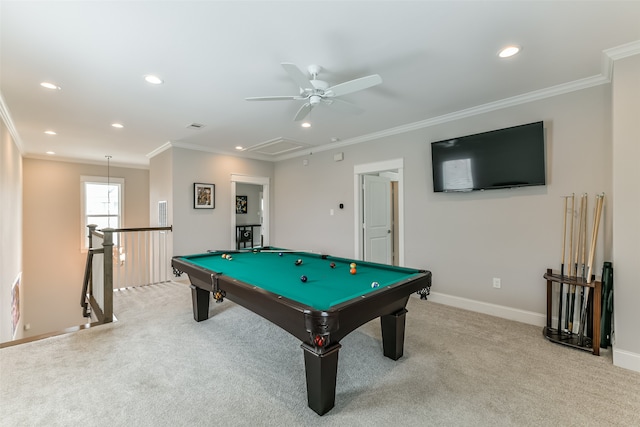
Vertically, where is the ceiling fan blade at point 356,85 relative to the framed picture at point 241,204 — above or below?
above

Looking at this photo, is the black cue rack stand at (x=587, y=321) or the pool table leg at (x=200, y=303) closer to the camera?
the black cue rack stand at (x=587, y=321)

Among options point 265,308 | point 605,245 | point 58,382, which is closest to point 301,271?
point 265,308

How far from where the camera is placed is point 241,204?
7.57 m

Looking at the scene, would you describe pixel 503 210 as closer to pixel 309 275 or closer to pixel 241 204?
pixel 309 275

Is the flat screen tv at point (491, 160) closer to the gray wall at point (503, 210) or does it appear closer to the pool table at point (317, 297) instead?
the gray wall at point (503, 210)

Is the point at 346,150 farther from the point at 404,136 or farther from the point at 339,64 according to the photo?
the point at 339,64

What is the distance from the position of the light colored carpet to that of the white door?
7.01 feet

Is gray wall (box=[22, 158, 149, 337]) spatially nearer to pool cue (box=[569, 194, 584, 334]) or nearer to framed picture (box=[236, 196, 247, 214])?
framed picture (box=[236, 196, 247, 214])

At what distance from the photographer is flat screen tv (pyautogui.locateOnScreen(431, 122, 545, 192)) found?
302 centimetres

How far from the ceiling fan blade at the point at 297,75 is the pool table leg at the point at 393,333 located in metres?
1.92

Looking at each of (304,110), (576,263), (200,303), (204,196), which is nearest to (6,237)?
(204,196)

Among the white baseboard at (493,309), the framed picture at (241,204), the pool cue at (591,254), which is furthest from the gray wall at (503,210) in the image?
the framed picture at (241,204)

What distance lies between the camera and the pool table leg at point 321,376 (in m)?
1.72

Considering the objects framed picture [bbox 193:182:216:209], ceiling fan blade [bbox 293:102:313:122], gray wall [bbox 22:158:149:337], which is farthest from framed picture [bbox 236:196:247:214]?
ceiling fan blade [bbox 293:102:313:122]
